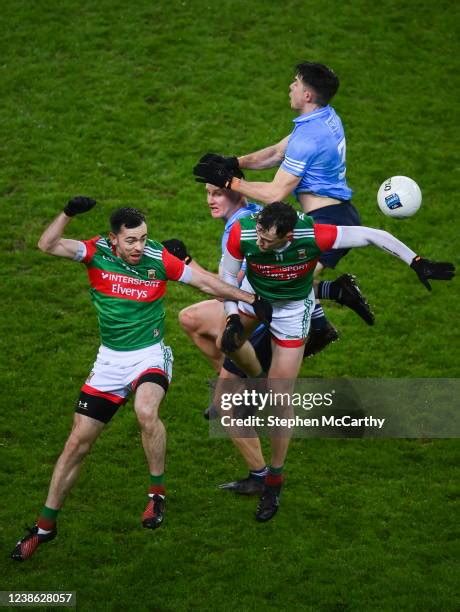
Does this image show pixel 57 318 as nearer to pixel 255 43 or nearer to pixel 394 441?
pixel 394 441

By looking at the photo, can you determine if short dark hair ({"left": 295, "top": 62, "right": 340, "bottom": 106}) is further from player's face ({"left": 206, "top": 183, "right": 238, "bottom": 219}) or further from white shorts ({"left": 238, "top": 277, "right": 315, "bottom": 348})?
white shorts ({"left": 238, "top": 277, "right": 315, "bottom": 348})

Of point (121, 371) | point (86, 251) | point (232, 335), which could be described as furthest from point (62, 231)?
point (232, 335)

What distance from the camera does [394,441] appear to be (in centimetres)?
1191

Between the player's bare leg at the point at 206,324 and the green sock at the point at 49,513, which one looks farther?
the player's bare leg at the point at 206,324

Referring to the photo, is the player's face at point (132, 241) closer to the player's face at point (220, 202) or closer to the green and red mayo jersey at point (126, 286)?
the green and red mayo jersey at point (126, 286)

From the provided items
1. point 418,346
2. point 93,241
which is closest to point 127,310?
point 93,241

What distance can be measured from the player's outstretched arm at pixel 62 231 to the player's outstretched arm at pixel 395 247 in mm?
2192

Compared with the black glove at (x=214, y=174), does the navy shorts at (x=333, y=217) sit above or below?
below

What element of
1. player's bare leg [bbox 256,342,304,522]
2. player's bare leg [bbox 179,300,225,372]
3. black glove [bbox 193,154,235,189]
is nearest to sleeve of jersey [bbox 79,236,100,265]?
black glove [bbox 193,154,235,189]

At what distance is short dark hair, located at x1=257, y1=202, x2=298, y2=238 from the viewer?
9.58 metres

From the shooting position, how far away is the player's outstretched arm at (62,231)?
9.53 metres

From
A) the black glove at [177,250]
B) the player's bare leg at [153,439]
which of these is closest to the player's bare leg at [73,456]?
the player's bare leg at [153,439]

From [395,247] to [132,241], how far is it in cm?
227

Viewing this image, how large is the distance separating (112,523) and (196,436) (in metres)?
1.68
